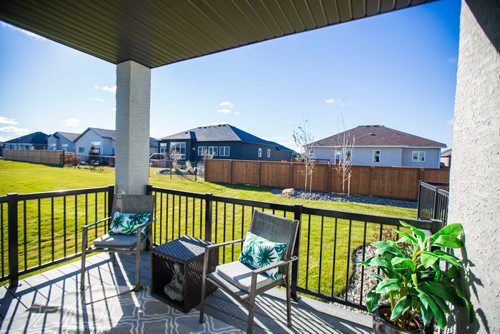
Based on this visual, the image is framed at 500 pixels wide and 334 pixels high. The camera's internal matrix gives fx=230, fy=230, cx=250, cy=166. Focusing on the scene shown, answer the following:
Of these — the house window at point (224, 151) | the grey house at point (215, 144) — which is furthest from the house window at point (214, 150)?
the house window at point (224, 151)

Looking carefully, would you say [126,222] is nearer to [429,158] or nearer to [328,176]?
[328,176]

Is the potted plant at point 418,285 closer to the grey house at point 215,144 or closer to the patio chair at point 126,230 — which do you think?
the patio chair at point 126,230

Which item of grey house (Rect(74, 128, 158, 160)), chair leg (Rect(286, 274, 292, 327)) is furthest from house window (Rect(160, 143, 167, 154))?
chair leg (Rect(286, 274, 292, 327))

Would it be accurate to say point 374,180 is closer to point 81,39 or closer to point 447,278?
point 447,278

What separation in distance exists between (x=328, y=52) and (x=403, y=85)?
4.78 m

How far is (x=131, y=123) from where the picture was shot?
11.6ft

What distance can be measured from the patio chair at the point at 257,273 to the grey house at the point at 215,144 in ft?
64.3

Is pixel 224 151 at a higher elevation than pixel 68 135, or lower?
lower

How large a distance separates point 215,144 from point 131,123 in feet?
Answer: 64.5

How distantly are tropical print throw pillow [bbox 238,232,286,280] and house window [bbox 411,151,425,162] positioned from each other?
20207 mm

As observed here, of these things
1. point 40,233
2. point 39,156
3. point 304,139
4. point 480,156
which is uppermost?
point 304,139

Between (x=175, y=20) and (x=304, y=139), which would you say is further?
(x=304, y=139)

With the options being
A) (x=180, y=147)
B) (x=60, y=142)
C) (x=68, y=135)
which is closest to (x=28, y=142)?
A: (x=60, y=142)

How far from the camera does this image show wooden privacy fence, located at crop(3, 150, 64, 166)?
2158 centimetres
